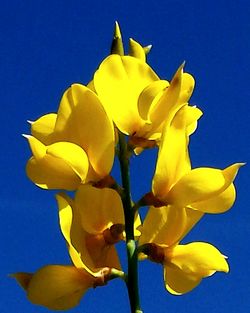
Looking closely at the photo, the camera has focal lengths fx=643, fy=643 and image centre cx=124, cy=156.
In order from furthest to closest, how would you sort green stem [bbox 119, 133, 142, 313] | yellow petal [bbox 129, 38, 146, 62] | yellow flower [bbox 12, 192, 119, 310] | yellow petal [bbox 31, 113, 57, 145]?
yellow petal [bbox 129, 38, 146, 62]
yellow petal [bbox 31, 113, 57, 145]
yellow flower [bbox 12, 192, 119, 310]
green stem [bbox 119, 133, 142, 313]

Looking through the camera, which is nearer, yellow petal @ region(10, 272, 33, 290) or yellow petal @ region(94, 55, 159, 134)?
yellow petal @ region(10, 272, 33, 290)

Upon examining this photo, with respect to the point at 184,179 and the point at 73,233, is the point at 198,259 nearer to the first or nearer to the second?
the point at 184,179

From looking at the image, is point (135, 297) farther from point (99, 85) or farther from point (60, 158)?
point (99, 85)

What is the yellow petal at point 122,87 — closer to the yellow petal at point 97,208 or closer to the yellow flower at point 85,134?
the yellow flower at point 85,134

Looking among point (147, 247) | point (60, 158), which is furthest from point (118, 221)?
point (60, 158)

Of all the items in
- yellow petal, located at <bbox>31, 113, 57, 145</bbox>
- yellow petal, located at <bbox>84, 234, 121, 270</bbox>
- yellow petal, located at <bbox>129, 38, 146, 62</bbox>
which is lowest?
yellow petal, located at <bbox>84, 234, 121, 270</bbox>

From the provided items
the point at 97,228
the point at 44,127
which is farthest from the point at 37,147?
the point at 97,228

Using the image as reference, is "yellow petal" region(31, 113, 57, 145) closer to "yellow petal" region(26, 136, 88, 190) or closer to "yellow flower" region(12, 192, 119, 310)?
"yellow petal" region(26, 136, 88, 190)

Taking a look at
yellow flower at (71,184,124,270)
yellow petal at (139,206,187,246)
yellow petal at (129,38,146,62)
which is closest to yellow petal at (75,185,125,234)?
yellow flower at (71,184,124,270)
